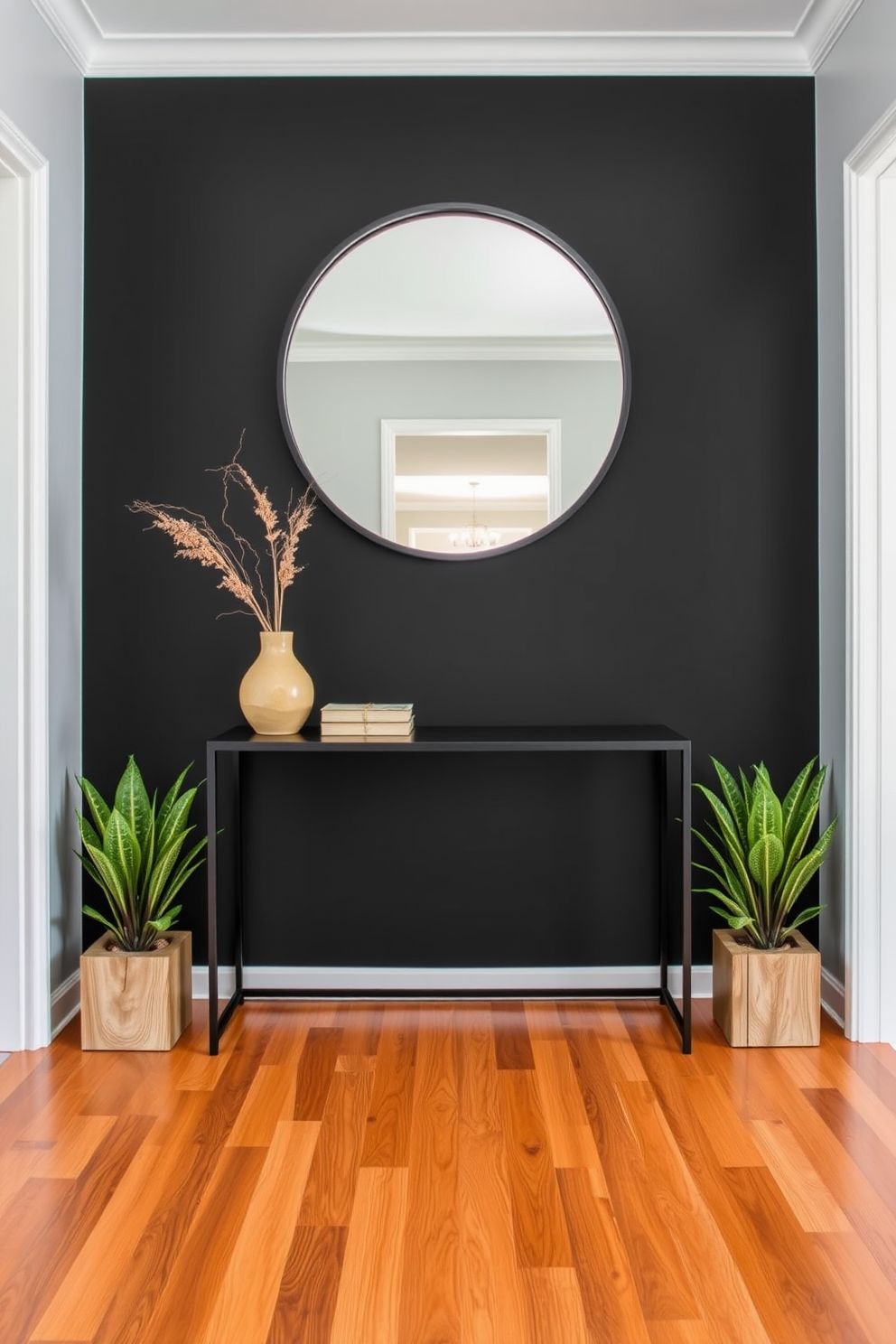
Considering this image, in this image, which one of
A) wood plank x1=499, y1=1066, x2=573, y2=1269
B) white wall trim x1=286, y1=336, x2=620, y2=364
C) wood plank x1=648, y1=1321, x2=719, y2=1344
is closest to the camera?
wood plank x1=648, y1=1321, x2=719, y2=1344

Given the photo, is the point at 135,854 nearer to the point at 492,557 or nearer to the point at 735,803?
the point at 492,557

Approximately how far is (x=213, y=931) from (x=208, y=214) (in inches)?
74.0

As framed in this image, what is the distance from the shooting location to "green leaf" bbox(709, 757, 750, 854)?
252 centimetres

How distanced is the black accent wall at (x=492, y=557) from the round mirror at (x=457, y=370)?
0.08m

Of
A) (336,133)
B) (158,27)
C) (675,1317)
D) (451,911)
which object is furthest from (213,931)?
(158,27)

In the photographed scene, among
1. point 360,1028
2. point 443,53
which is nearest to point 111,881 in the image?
point 360,1028

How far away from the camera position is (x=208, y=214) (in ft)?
8.78

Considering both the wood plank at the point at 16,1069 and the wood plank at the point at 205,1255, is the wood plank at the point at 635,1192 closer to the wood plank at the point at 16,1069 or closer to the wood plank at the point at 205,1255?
the wood plank at the point at 205,1255

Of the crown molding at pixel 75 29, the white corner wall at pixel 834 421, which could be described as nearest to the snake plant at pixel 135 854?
the white corner wall at pixel 834 421

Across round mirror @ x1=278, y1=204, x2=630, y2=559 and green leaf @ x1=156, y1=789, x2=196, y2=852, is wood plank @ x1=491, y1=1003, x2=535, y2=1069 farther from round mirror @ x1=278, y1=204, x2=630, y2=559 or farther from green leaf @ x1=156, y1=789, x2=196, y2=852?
round mirror @ x1=278, y1=204, x2=630, y2=559

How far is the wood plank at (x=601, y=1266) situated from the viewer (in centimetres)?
144

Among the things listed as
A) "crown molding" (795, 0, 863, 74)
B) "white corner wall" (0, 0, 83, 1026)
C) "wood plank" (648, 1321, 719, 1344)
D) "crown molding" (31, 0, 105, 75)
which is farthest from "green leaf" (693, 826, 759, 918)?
"crown molding" (31, 0, 105, 75)

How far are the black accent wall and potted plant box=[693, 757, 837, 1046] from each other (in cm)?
21

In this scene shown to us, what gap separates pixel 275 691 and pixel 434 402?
2.88 ft
